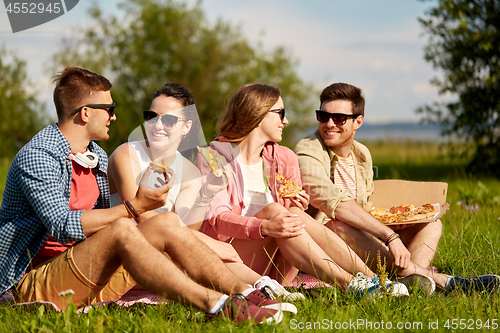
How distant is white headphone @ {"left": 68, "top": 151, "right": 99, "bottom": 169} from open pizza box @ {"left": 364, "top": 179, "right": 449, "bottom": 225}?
2355 mm

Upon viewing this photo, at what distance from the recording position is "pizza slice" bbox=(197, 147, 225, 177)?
3632 mm

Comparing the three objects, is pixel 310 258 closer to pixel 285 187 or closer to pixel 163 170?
pixel 285 187

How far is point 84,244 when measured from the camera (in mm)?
2820

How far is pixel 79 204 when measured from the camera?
10.7ft

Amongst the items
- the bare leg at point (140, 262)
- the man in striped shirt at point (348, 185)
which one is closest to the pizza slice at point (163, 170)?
the bare leg at point (140, 262)

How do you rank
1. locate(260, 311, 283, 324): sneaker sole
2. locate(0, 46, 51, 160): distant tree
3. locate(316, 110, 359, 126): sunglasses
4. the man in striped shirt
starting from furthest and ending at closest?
1. locate(0, 46, 51, 160): distant tree
2. locate(316, 110, 359, 126): sunglasses
3. the man in striped shirt
4. locate(260, 311, 283, 324): sneaker sole

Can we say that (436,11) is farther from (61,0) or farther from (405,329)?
(405,329)

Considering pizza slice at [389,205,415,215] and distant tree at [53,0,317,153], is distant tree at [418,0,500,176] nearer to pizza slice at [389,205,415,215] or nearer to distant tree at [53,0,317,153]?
pizza slice at [389,205,415,215]

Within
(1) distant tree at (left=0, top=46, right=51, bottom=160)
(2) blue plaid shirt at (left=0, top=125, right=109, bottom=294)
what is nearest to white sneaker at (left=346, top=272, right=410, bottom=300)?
(2) blue plaid shirt at (left=0, top=125, right=109, bottom=294)

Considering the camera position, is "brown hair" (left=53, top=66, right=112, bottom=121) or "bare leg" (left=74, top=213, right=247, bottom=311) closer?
"bare leg" (left=74, top=213, right=247, bottom=311)

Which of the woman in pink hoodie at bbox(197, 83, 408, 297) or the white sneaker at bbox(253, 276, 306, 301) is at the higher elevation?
the woman in pink hoodie at bbox(197, 83, 408, 297)

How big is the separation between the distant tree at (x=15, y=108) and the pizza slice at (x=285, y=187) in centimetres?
2104

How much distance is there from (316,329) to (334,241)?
3.44 feet

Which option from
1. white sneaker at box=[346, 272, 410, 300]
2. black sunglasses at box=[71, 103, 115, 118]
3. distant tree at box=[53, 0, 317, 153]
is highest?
distant tree at box=[53, 0, 317, 153]
